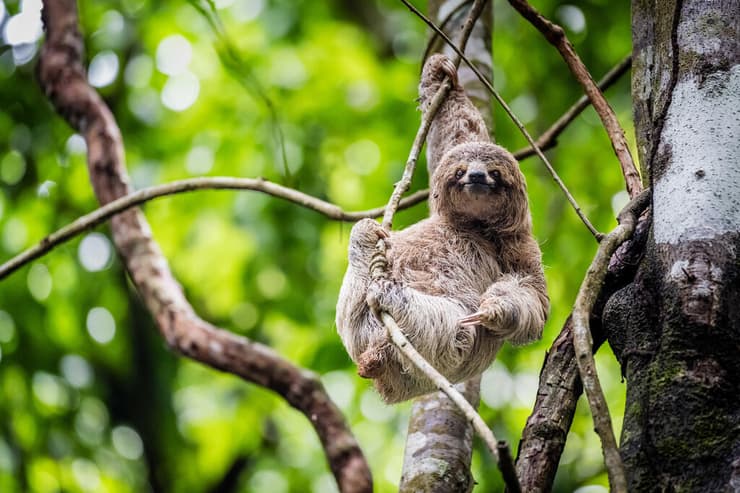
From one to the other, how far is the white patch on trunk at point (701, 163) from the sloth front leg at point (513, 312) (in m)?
1.11

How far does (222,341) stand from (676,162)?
3.50 m

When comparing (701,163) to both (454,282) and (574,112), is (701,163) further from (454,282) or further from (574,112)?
(574,112)

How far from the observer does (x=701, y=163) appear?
346 centimetres

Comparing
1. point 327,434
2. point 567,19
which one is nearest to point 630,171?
point 327,434

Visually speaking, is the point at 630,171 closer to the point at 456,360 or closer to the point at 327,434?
the point at 456,360

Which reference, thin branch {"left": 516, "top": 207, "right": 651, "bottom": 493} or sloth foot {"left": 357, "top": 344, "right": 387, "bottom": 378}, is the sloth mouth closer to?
sloth foot {"left": 357, "top": 344, "right": 387, "bottom": 378}

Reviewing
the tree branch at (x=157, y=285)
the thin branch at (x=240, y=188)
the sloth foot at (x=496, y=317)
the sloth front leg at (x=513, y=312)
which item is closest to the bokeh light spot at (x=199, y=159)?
the tree branch at (x=157, y=285)

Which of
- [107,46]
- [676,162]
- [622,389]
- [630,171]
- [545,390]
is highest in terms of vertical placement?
[107,46]

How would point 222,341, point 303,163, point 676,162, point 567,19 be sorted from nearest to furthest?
1. point 676,162
2. point 222,341
3. point 567,19
4. point 303,163

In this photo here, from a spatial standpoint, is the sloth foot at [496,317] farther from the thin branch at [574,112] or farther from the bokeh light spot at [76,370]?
the bokeh light spot at [76,370]

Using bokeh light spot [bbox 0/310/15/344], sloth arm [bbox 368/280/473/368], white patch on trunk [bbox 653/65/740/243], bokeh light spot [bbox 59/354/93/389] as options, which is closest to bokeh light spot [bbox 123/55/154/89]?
bokeh light spot [bbox 0/310/15/344]

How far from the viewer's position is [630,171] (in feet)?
14.3

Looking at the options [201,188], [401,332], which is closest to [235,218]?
[201,188]

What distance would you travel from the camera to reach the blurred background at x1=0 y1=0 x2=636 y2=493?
9.06 meters
